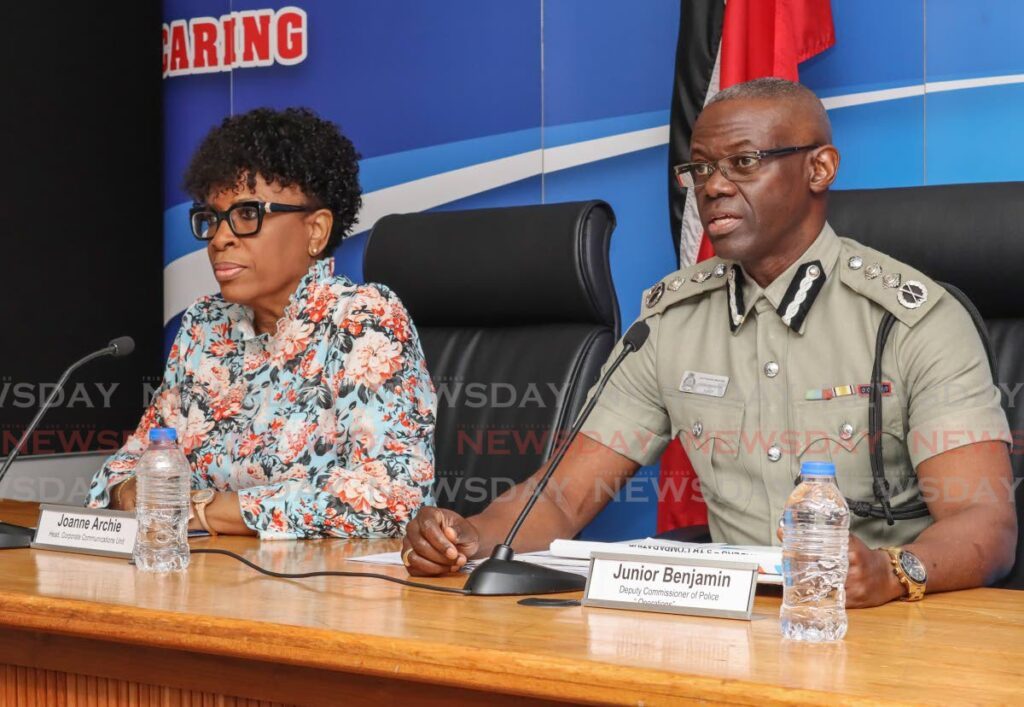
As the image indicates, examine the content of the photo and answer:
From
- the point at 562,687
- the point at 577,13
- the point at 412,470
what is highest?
the point at 577,13

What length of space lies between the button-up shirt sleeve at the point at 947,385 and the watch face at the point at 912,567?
0.29 meters

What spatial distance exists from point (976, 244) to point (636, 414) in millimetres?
597

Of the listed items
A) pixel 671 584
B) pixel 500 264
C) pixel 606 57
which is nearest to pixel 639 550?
pixel 671 584

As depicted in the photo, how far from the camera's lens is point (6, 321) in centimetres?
361

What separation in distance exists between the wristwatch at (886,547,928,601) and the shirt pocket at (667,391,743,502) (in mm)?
529

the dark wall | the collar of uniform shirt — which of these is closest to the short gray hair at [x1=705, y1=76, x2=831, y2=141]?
the collar of uniform shirt

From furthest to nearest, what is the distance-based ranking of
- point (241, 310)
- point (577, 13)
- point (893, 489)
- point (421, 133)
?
point (421, 133), point (577, 13), point (241, 310), point (893, 489)

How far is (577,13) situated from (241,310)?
59.7 inches

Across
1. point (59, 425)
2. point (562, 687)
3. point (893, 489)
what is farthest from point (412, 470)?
point (59, 425)

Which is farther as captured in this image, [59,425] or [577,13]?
[59,425]

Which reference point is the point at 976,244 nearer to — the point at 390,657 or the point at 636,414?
the point at 636,414

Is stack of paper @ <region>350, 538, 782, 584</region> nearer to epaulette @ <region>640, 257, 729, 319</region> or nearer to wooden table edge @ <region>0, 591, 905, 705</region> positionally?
wooden table edge @ <region>0, 591, 905, 705</region>

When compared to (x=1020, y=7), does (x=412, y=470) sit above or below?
below

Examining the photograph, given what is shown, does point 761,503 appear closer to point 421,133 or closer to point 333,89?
point 421,133
